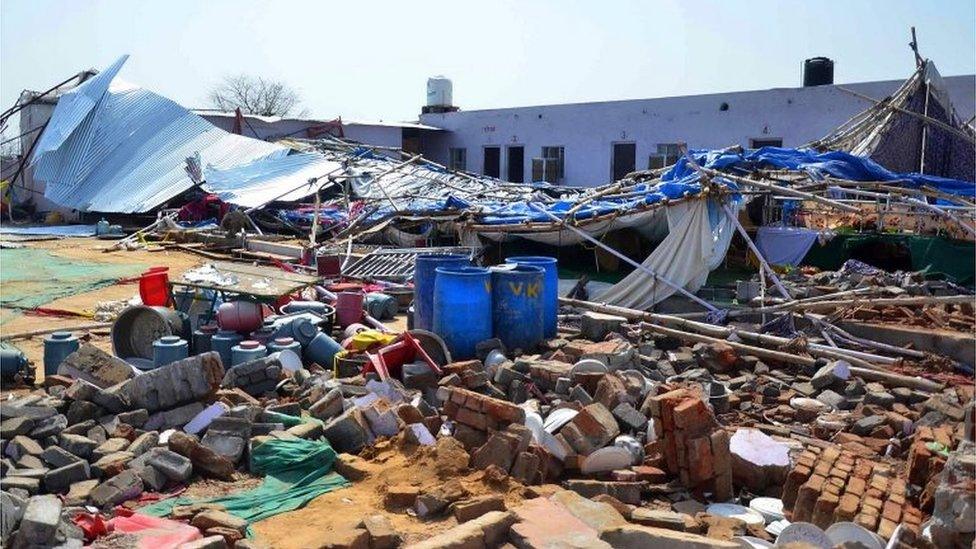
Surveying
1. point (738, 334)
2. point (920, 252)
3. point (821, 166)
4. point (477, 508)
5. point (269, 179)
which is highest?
point (821, 166)

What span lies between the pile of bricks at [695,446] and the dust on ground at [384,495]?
1.14m

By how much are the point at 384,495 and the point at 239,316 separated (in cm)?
387

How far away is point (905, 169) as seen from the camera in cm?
1564

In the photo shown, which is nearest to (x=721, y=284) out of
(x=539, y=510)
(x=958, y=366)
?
(x=958, y=366)

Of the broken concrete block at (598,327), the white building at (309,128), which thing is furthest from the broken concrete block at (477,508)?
the white building at (309,128)

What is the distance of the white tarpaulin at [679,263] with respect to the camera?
1141 cm

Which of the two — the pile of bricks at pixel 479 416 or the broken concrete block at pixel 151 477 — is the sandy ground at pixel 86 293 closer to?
the broken concrete block at pixel 151 477

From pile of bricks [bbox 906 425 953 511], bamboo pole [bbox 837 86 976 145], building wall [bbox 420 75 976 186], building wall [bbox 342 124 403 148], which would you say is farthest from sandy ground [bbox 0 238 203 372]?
building wall [bbox 420 75 976 186]

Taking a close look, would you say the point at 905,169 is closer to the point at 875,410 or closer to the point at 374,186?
the point at 875,410

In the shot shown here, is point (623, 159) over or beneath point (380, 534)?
over

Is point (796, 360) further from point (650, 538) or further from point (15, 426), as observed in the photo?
point (15, 426)

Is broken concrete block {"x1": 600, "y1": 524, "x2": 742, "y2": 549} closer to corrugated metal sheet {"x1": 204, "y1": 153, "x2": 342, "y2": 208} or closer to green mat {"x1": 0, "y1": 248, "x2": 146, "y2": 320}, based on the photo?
green mat {"x1": 0, "y1": 248, "x2": 146, "y2": 320}

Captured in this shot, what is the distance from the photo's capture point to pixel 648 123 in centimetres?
2667

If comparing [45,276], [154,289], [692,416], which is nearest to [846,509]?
[692,416]
